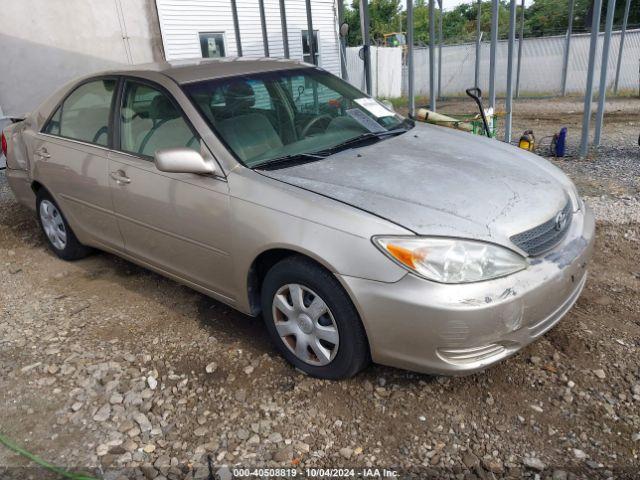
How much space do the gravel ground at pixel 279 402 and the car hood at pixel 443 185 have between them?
82 centimetres

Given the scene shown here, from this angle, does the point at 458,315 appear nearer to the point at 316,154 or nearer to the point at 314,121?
the point at 316,154

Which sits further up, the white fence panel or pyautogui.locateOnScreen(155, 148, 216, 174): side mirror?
pyautogui.locateOnScreen(155, 148, 216, 174): side mirror

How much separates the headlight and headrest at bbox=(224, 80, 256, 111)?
146 centimetres

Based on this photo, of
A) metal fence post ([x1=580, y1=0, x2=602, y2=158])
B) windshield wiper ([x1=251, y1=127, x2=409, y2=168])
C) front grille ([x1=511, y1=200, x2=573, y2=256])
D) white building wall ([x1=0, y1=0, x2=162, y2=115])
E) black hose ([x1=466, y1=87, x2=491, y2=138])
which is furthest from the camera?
white building wall ([x1=0, y1=0, x2=162, y2=115])

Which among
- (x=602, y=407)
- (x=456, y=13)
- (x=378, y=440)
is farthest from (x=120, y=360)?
(x=456, y=13)

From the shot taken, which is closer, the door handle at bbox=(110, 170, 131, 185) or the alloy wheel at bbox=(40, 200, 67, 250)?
the door handle at bbox=(110, 170, 131, 185)

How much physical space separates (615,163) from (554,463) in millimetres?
5224

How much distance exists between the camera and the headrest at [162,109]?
10.9ft

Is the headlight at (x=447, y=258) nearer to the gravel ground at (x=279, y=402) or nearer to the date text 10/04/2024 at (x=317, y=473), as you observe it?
the gravel ground at (x=279, y=402)

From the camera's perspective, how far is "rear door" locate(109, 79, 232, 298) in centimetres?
302

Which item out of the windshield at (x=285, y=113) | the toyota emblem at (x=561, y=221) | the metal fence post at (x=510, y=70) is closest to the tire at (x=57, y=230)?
the windshield at (x=285, y=113)

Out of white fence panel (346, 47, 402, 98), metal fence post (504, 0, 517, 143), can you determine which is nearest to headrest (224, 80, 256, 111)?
metal fence post (504, 0, 517, 143)

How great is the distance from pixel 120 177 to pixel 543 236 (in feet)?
8.50

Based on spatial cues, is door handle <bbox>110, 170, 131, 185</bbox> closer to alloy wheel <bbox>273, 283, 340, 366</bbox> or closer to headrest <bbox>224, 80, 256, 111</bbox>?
headrest <bbox>224, 80, 256, 111</bbox>
